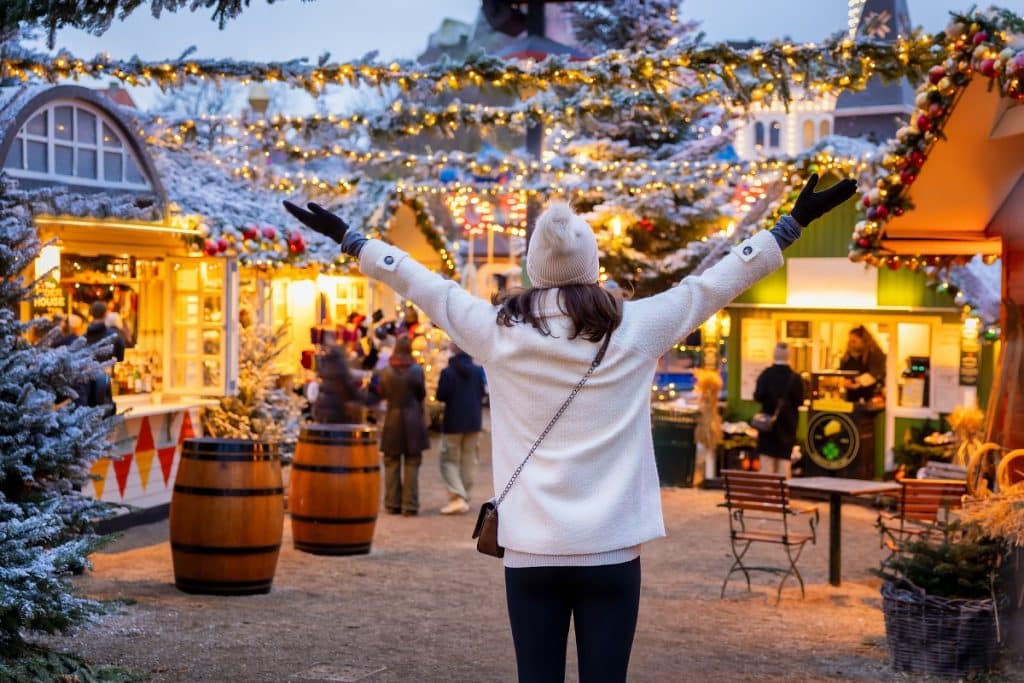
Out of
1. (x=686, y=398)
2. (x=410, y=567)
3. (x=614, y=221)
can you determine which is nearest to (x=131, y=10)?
(x=410, y=567)

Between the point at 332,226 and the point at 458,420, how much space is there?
Answer: 10.2 metres

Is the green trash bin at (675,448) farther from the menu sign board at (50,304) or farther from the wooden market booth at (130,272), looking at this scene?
the menu sign board at (50,304)

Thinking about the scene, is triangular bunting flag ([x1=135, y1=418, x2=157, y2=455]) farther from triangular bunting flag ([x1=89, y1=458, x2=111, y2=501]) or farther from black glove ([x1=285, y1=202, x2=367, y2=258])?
black glove ([x1=285, y1=202, x2=367, y2=258])

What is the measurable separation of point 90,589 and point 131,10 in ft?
15.7

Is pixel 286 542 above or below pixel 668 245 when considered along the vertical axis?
below

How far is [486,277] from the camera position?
32.7 metres

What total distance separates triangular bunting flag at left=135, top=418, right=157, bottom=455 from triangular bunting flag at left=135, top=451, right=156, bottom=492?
0.11 ft

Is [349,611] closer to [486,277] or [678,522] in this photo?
[678,522]

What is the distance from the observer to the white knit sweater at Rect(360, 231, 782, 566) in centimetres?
381

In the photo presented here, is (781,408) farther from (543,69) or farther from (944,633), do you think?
(944,633)

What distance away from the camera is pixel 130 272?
13.8 m

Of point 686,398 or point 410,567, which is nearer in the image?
point 410,567

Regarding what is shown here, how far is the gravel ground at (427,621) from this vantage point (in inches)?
294

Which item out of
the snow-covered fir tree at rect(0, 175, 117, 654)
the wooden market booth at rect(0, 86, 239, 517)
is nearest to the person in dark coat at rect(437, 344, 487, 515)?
the wooden market booth at rect(0, 86, 239, 517)
